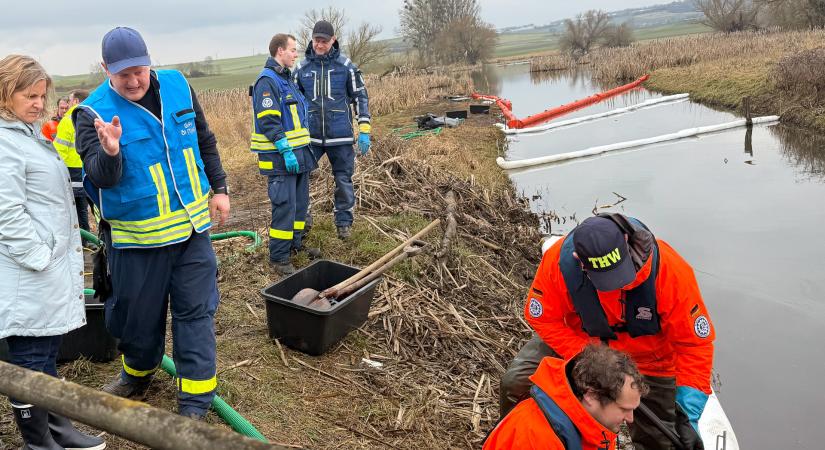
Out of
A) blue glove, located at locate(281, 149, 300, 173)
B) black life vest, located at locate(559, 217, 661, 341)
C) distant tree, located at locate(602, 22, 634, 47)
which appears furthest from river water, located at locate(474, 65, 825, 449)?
distant tree, located at locate(602, 22, 634, 47)

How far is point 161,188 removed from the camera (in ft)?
9.66

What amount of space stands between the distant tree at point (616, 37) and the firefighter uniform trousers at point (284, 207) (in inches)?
2077

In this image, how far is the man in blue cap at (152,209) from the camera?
283 cm

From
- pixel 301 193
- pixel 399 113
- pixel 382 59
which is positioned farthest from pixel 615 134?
pixel 382 59

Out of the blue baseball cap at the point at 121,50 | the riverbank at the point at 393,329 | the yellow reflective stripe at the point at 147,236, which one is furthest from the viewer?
the riverbank at the point at 393,329

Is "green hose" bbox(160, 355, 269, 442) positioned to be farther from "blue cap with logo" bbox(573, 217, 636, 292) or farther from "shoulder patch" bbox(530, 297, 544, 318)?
"blue cap with logo" bbox(573, 217, 636, 292)

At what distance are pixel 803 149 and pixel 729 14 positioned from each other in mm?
40292

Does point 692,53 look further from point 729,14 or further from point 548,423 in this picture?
point 548,423

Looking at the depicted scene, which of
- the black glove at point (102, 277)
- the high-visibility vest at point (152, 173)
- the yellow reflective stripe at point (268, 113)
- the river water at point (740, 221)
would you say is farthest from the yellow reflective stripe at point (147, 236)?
the river water at point (740, 221)

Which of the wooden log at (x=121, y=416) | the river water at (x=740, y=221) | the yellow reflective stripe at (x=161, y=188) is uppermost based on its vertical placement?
the yellow reflective stripe at (x=161, y=188)

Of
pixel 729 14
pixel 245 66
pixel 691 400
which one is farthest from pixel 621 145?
pixel 245 66

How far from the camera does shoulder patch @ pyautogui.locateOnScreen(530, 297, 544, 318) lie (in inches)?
136

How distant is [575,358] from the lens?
2.53 metres

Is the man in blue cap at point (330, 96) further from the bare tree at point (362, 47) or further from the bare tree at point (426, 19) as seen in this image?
the bare tree at point (426, 19)
